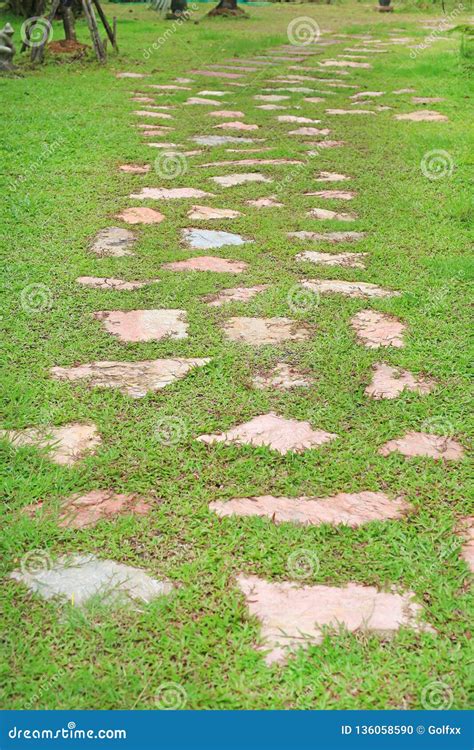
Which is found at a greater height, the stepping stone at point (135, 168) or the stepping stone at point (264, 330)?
the stepping stone at point (135, 168)

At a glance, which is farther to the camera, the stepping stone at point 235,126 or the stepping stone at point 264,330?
the stepping stone at point 235,126

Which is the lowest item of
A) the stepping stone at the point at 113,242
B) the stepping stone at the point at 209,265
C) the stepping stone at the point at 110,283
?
the stepping stone at the point at 209,265

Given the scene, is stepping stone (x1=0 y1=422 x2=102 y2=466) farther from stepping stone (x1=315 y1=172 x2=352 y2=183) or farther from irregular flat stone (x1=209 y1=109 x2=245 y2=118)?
irregular flat stone (x1=209 y1=109 x2=245 y2=118)

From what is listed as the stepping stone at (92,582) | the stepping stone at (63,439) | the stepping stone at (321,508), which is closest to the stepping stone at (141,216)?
the stepping stone at (63,439)

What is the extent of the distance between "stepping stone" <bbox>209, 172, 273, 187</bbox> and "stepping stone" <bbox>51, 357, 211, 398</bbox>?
2479mm

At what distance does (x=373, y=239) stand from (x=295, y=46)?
30.3 ft

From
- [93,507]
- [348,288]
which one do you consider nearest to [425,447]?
[93,507]

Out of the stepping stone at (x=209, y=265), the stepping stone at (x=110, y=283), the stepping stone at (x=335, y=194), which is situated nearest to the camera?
the stepping stone at (x=110, y=283)

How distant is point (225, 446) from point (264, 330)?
2.74 feet

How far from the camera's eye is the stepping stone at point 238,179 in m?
4.89

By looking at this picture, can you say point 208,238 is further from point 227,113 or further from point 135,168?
point 227,113

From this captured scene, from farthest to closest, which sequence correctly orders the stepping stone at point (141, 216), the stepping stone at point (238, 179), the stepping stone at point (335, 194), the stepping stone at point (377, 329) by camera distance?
the stepping stone at point (238, 179)
the stepping stone at point (335, 194)
the stepping stone at point (141, 216)
the stepping stone at point (377, 329)

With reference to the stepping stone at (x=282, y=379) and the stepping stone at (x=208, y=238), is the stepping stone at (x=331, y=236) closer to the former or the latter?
the stepping stone at (x=208, y=238)

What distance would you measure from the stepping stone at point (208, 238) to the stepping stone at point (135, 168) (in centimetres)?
124
